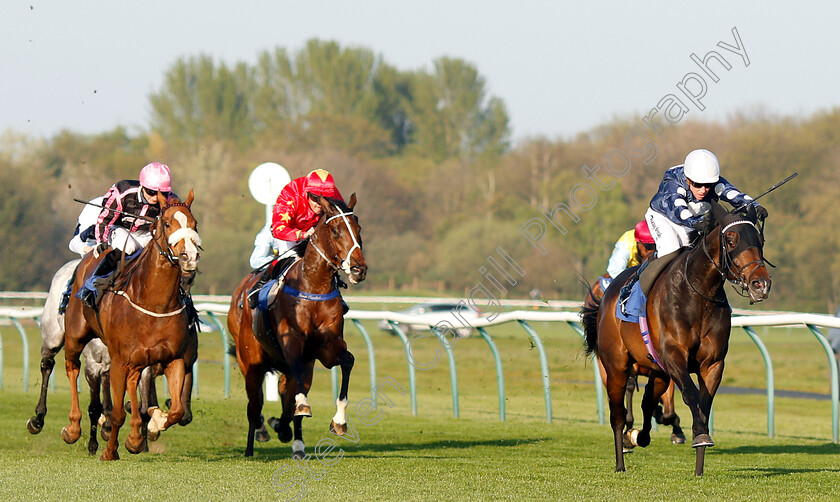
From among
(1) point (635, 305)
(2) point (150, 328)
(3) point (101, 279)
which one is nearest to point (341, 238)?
(2) point (150, 328)

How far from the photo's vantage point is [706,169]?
701 centimetres

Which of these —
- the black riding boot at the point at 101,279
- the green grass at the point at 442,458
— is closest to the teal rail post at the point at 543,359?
the green grass at the point at 442,458

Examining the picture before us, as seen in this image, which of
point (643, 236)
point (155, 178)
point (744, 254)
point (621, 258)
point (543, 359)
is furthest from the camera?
point (543, 359)

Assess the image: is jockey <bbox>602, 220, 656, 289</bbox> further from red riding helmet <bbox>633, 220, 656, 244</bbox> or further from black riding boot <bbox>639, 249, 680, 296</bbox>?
black riding boot <bbox>639, 249, 680, 296</bbox>

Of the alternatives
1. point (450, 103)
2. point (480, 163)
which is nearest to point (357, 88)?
point (450, 103)

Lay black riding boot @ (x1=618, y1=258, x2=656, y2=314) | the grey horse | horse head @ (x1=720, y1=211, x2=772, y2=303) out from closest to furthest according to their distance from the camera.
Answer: horse head @ (x1=720, y1=211, x2=772, y2=303), black riding boot @ (x1=618, y1=258, x2=656, y2=314), the grey horse

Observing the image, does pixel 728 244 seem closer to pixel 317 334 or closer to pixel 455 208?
pixel 317 334

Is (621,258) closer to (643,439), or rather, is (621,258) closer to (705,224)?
(643,439)

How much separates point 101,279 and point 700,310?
13.0 ft

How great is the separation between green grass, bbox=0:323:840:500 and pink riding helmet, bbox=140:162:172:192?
1898 millimetres

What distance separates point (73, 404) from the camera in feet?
26.6

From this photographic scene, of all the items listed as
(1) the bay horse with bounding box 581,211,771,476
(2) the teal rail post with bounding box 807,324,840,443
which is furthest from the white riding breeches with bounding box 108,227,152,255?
(2) the teal rail post with bounding box 807,324,840,443

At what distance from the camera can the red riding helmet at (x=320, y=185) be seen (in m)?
8.26

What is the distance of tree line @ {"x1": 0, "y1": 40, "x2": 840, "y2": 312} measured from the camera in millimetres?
35938
